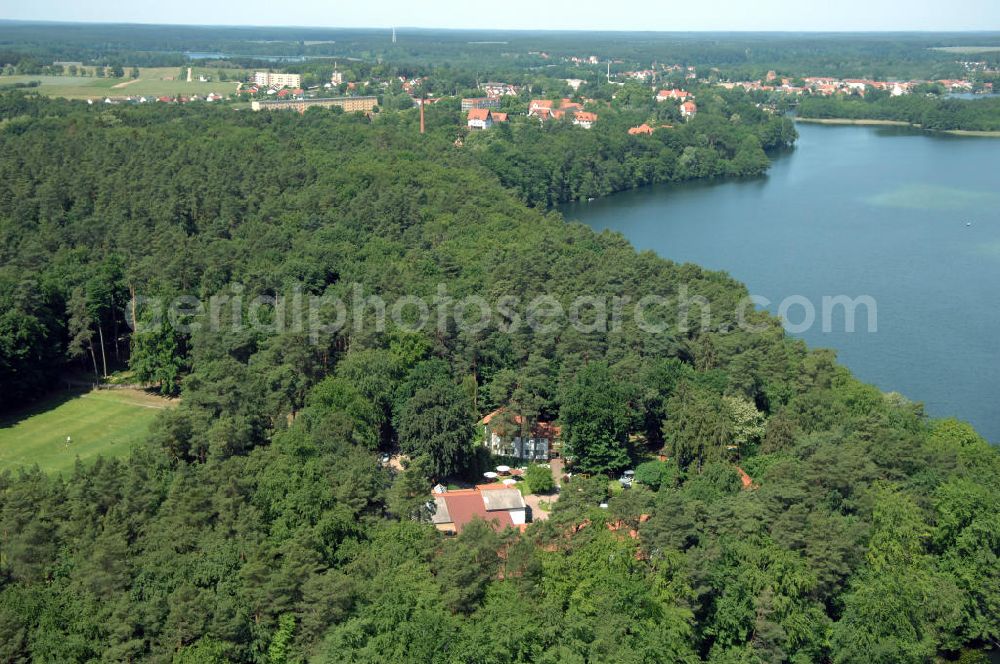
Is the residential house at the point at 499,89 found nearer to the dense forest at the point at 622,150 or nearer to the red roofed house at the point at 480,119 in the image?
the dense forest at the point at 622,150

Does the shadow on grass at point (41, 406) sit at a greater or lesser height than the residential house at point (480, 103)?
lesser

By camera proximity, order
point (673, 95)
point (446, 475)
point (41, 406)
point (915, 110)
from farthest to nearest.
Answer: point (673, 95) → point (915, 110) → point (41, 406) → point (446, 475)

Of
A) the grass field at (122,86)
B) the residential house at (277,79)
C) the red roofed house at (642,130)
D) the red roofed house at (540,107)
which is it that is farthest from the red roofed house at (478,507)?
the residential house at (277,79)

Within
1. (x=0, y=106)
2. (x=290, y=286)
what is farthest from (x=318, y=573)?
(x=0, y=106)

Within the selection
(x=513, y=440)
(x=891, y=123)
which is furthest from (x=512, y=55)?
(x=513, y=440)

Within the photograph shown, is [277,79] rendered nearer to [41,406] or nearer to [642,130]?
[642,130]

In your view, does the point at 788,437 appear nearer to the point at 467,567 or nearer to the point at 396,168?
the point at 467,567
